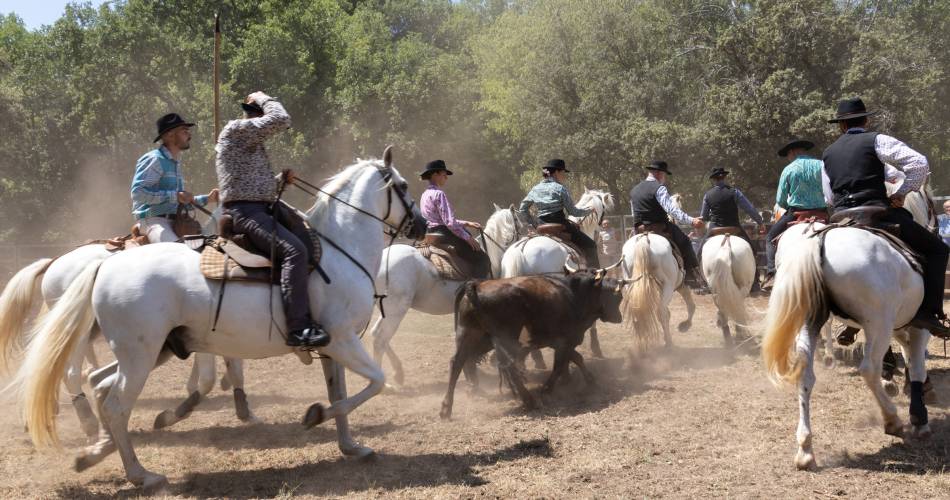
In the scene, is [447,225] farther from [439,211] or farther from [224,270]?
[224,270]

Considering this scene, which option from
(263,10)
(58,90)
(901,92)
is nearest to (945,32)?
(901,92)

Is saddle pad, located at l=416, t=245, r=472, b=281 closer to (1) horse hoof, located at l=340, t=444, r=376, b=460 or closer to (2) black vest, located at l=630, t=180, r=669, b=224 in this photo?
(2) black vest, located at l=630, t=180, r=669, b=224

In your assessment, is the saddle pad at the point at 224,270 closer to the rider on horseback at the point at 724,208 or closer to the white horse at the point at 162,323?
the white horse at the point at 162,323

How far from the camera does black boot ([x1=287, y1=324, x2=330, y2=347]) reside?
5.71 metres

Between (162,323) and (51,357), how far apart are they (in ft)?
2.62

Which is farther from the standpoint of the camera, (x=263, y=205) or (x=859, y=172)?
(x=859, y=172)

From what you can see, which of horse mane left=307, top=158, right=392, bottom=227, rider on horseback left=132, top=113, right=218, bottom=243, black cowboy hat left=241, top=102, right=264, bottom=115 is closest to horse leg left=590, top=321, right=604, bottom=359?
horse mane left=307, top=158, right=392, bottom=227

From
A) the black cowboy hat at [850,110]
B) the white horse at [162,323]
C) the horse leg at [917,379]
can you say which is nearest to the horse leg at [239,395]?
the white horse at [162,323]

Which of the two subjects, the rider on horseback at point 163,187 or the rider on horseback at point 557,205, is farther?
the rider on horseback at point 557,205

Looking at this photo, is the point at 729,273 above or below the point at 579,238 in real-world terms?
below

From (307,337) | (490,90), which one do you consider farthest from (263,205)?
(490,90)

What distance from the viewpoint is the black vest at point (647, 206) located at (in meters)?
10.7

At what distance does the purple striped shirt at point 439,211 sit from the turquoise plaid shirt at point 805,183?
3766 millimetres

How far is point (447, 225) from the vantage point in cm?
970
